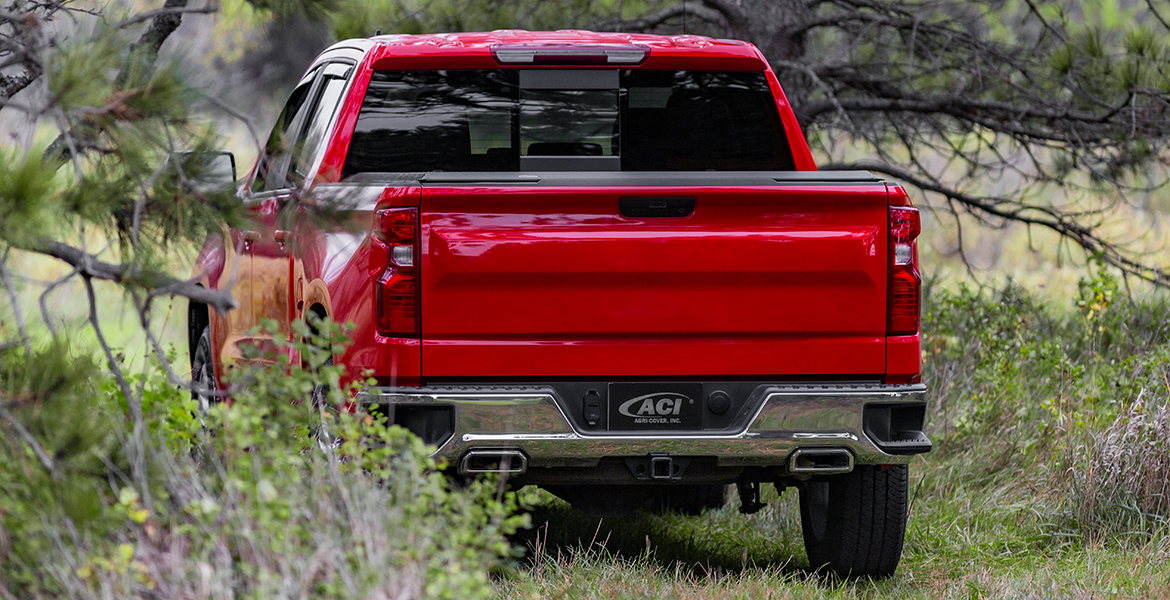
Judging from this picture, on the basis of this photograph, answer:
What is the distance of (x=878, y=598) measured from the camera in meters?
4.56

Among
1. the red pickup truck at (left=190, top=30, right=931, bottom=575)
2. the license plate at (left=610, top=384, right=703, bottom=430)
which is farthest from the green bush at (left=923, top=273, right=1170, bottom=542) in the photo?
the license plate at (left=610, top=384, right=703, bottom=430)

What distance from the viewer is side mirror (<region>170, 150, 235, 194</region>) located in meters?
3.17

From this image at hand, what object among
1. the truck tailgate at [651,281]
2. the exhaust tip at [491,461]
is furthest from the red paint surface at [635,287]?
the exhaust tip at [491,461]

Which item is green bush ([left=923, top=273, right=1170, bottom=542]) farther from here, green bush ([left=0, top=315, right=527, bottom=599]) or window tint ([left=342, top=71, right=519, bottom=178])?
green bush ([left=0, top=315, right=527, bottom=599])

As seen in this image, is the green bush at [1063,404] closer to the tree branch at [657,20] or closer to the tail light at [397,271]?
the tree branch at [657,20]

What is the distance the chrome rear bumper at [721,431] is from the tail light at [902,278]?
8.3 inches

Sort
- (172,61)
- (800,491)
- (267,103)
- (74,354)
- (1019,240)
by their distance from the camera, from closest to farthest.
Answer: (172,61), (74,354), (800,491), (1019,240), (267,103)

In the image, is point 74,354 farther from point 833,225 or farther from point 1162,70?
point 1162,70

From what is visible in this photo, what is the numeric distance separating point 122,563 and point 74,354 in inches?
27.8

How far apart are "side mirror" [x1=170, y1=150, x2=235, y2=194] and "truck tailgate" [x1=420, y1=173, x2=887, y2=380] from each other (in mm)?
745

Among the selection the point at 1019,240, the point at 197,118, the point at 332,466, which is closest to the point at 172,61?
the point at 197,118

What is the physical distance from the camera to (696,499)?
606cm

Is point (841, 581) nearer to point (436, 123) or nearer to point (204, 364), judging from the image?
point (436, 123)

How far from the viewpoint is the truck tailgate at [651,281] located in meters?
3.90
